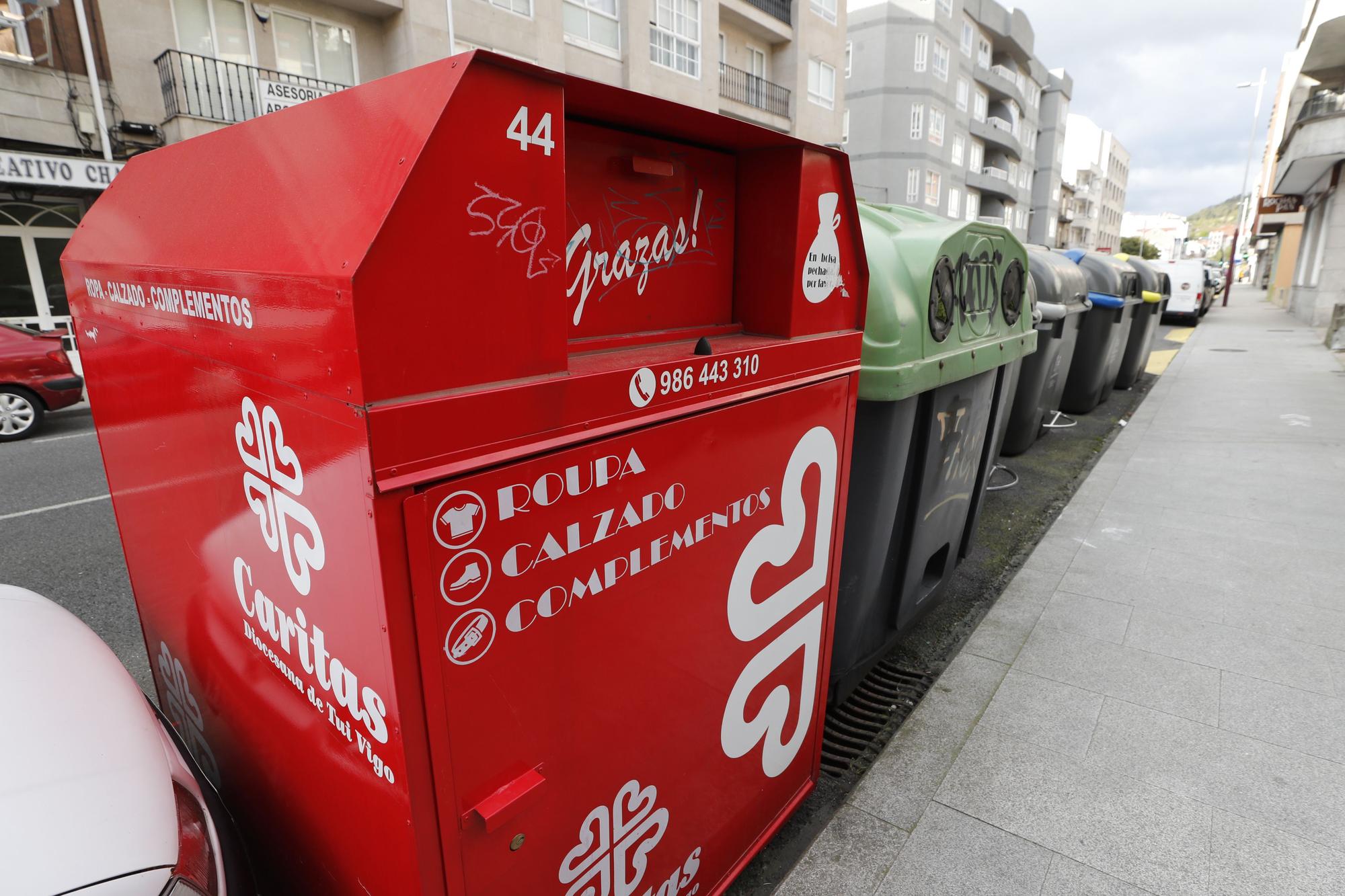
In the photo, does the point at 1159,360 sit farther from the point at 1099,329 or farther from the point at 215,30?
the point at 215,30

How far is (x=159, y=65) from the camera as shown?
11.5 meters

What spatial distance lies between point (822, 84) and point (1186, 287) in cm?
1261

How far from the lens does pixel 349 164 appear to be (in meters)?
1.17

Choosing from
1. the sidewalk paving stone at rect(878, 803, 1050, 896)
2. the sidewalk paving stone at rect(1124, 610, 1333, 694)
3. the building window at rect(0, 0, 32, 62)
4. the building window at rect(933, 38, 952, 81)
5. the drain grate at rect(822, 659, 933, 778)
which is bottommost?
the drain grate at rect(822, 659, 933, 778)

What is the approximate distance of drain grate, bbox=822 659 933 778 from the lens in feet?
10.0

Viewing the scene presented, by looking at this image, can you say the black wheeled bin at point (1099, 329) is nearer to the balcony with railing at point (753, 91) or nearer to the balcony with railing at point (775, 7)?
the balcony with railing at point (753, 91)

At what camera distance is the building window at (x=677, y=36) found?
675 inches

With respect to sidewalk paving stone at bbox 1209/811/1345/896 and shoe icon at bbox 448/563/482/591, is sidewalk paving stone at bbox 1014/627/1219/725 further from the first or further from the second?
shoe icon at bbox 448/563/482/591

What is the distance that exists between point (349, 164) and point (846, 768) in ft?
9.38

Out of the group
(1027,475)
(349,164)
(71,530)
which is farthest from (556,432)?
(1027,475)

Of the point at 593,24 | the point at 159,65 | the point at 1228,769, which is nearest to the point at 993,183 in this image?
the point at 593,24

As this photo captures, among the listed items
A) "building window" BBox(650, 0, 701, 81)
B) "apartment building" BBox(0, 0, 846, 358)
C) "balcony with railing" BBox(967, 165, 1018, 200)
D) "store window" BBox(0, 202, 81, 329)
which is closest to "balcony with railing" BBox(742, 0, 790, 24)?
"building window" BBox(650, 0, 701, 81)

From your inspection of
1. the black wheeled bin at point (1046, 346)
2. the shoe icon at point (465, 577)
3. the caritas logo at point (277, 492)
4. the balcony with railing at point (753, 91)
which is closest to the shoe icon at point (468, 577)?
the shoe icon at point (465, 577)

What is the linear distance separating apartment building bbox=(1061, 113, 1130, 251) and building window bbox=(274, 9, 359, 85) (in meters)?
68.0
